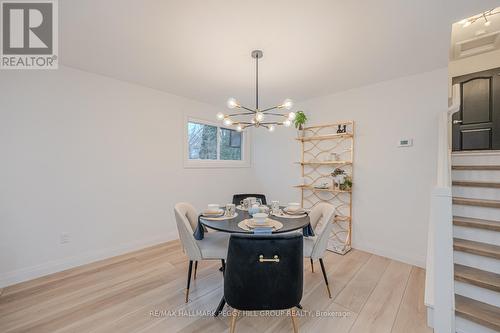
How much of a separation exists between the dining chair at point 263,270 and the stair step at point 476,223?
1.80m

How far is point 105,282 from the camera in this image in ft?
7.73

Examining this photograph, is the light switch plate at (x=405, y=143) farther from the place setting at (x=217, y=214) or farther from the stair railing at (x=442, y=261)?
the place setting at (x=217, y=214)

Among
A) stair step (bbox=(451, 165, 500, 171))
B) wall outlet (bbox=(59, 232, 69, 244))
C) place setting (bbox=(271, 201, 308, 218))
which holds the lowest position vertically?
wall outlet (bbox=(59, 232, 69, 244))

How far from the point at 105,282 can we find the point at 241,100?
3344 millimetres

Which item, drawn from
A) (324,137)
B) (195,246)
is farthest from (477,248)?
(195,246)

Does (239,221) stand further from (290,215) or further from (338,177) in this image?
(338,177)

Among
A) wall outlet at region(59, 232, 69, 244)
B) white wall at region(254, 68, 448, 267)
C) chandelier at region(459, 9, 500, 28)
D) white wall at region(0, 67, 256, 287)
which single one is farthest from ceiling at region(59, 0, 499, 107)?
wall outlet at region(59, 232, 69, 244)

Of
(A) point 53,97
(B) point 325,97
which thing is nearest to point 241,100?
(B) point 325,97

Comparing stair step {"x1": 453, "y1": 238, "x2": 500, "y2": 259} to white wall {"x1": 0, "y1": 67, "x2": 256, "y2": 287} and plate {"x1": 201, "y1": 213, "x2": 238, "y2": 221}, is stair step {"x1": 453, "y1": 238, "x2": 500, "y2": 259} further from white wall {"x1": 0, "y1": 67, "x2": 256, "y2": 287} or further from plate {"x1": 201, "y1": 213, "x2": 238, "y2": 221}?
white wall {"x1": 0, "y1": 67, "x2": 256, "y2": 287}

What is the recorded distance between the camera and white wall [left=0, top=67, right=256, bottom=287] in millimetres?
2328

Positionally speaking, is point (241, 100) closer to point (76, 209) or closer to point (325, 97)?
point (325, 97)

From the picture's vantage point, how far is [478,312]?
5.18 feet

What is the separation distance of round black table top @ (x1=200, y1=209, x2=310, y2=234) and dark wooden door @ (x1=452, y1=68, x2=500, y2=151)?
3653 millimetres

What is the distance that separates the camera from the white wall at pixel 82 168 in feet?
7.64
